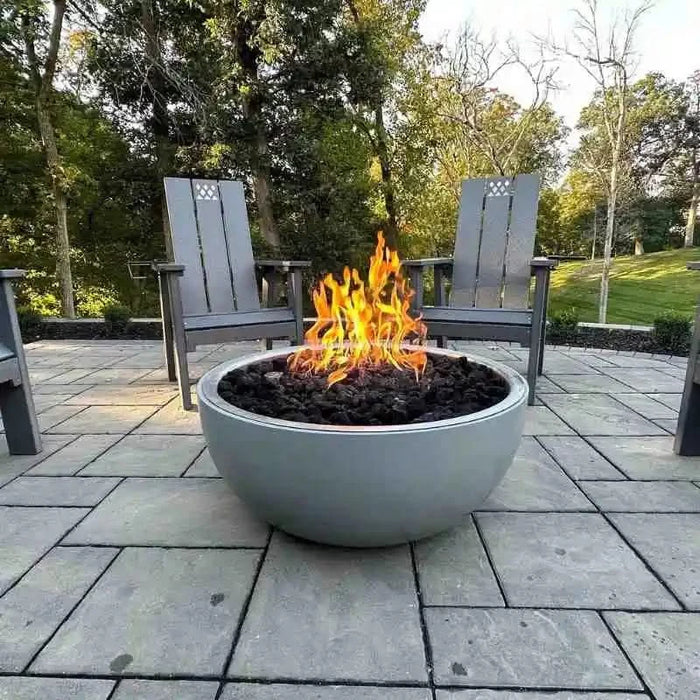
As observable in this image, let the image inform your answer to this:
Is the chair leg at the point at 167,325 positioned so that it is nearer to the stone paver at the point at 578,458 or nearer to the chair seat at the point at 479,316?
the chair seat at the point at 479,316

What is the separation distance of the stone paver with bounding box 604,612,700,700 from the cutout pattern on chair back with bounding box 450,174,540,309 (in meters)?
2.03

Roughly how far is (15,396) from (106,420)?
0.45m

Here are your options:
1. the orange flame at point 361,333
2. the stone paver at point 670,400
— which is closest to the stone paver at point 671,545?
the orange flame at point 361,333

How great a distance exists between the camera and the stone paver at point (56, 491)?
5.06 feet

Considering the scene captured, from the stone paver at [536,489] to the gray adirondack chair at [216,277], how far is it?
4.61ft

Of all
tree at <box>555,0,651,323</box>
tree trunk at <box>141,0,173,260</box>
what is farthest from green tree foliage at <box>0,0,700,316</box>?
tree at <box>555,0,651,323</box>

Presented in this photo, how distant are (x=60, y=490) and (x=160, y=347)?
243 cm

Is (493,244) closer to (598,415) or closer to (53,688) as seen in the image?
(598,415)

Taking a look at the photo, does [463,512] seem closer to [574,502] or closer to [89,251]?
[574,502]

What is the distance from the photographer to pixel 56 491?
1.61 meters

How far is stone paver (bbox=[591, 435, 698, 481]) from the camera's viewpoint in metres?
1.70

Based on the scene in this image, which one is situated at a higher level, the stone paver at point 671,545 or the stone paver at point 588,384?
the stone paver at point 588,384

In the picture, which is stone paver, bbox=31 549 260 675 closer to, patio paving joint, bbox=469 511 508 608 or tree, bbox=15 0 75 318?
patio paving joint, bbox=469 511 508 608

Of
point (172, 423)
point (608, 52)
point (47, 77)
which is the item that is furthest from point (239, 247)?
point (608, 52)
